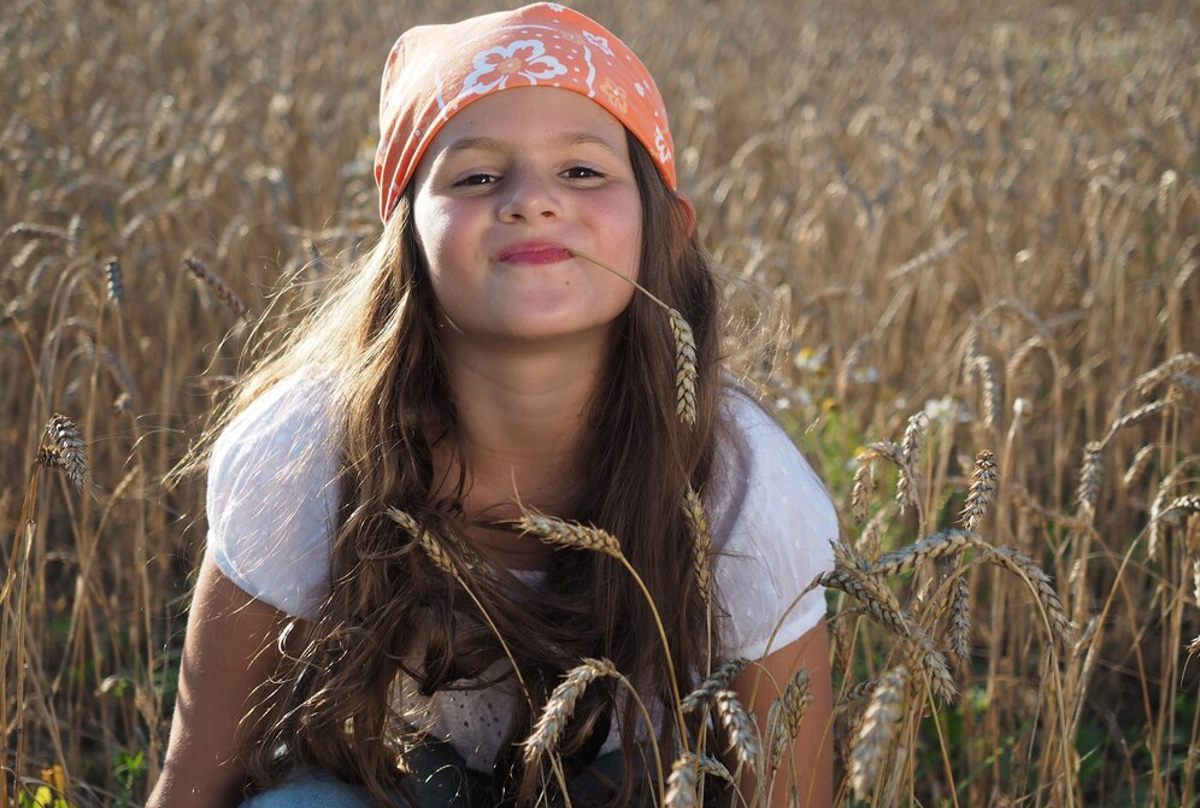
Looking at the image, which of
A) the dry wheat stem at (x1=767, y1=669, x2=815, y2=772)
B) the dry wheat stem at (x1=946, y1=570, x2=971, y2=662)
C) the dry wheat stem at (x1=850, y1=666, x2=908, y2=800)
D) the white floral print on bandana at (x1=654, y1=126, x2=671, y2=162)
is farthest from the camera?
the white floral print on bandana at (x1=654, y1=126, x2=671, y2=162)

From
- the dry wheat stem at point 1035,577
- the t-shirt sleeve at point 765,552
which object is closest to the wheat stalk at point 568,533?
the dry wheat stem at point 1035,577

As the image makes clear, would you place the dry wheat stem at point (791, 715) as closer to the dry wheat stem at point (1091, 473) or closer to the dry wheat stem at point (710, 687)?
the dry wheat stem at point (710, 687)

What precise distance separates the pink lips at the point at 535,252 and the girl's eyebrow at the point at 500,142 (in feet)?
0.48

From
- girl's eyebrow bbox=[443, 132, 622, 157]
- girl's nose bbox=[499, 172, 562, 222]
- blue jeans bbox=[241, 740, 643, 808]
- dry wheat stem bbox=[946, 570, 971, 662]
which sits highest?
girl's eyebrow bbox=[443, 132, 622, 157]

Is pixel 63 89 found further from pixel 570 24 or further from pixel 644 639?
pixel 644 639

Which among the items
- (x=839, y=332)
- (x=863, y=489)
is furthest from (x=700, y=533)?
(x=839, y=332)

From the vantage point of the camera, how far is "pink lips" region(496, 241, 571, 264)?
5.33ft

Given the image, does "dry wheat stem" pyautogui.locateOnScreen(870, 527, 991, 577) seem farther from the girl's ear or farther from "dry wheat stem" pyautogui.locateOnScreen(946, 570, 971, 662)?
the girl's ear

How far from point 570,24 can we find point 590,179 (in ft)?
0.80

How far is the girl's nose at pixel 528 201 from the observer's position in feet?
5.29

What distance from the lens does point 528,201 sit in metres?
1.61

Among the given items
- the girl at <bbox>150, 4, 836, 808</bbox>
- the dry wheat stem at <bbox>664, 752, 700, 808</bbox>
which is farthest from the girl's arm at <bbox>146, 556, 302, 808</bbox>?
the dry wheat stem at <bbox>664, 752, 700, 808</bbox>

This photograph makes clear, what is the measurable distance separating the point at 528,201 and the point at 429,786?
804mm

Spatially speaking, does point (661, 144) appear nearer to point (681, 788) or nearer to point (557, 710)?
point (557, 710)
